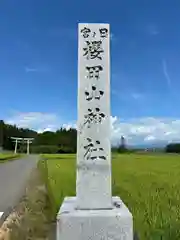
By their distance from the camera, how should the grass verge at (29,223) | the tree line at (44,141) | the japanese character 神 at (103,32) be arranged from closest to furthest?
the japanese character 神 at (103,32) < the grass verge at (29,223) < the tree line at (44,141)

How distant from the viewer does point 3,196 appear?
9750mm

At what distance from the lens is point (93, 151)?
13.2ft

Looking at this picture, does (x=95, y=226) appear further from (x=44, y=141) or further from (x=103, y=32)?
(x=44, y=141)

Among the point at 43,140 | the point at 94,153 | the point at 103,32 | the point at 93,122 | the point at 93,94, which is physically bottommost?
the point at 94,153

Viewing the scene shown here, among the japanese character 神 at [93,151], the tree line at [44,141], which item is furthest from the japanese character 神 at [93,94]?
the tree line at [44,141]

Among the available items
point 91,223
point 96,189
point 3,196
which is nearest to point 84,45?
point 96,189

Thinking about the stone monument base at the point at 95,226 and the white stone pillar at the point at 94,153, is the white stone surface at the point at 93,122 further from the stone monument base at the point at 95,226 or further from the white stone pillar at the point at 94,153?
the stone monument base at the point at 95,226

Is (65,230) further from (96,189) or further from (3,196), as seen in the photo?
(3,196)

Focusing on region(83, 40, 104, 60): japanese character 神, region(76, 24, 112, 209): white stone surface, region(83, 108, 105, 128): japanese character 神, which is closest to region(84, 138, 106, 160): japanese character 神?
region(76, 24, 112, 209): white stone surface

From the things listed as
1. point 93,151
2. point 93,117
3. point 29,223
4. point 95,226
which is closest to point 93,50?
point 93,117

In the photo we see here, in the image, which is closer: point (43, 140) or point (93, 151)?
point (93, 151)

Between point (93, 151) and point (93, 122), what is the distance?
13.1 inches

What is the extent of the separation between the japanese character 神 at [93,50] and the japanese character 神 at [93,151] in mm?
992

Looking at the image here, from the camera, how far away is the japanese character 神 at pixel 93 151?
→ 402 cm
